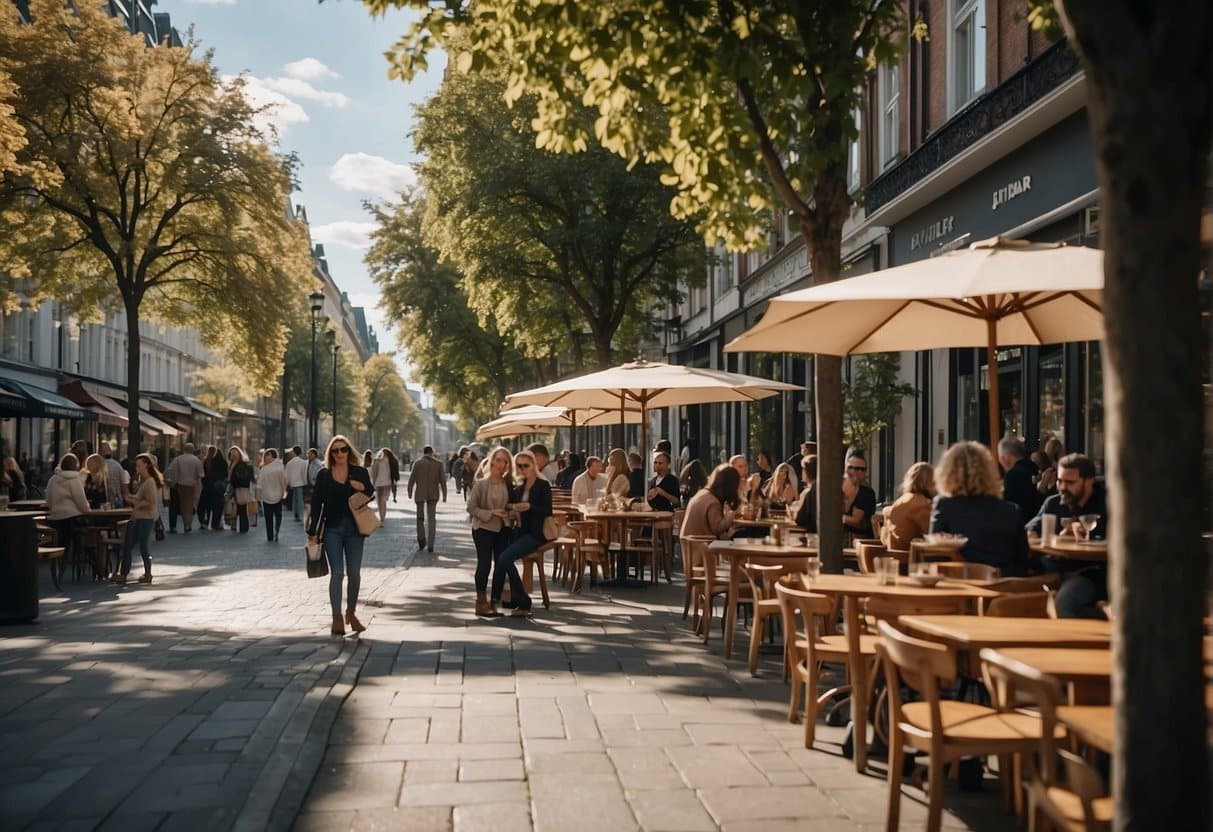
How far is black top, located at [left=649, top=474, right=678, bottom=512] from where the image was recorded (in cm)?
1639

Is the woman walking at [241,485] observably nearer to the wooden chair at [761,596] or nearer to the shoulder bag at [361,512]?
the shoulder bag at [361,512]

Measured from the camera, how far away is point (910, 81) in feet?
63.3

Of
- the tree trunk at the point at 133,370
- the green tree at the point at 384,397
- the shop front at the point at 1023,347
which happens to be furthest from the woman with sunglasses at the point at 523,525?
the green tree at the point at 384,397

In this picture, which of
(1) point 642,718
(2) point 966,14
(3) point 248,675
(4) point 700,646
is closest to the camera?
(1) point 642,718

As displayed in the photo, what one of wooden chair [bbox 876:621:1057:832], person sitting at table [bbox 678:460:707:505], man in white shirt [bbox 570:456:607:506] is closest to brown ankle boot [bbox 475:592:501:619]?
man in white shirt [bbox 570:456:607:506]

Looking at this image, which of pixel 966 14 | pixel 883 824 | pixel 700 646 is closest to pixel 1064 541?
pixel 700 646

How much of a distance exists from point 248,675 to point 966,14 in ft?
43.3

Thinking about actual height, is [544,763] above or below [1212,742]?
below

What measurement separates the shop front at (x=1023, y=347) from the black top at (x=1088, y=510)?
344cm

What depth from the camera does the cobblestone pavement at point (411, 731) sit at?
18.1 feet

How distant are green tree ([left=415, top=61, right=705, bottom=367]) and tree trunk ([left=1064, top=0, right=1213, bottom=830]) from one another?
22804 millimetres

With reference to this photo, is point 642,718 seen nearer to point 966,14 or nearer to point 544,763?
point 544,763

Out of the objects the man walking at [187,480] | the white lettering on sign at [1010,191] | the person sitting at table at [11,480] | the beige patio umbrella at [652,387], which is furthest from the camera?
the man walking at [187,480]

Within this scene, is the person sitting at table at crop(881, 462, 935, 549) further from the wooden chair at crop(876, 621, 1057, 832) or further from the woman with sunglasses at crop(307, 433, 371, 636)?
the woman with sunglasses at crop(307, 433, 371, 636)
